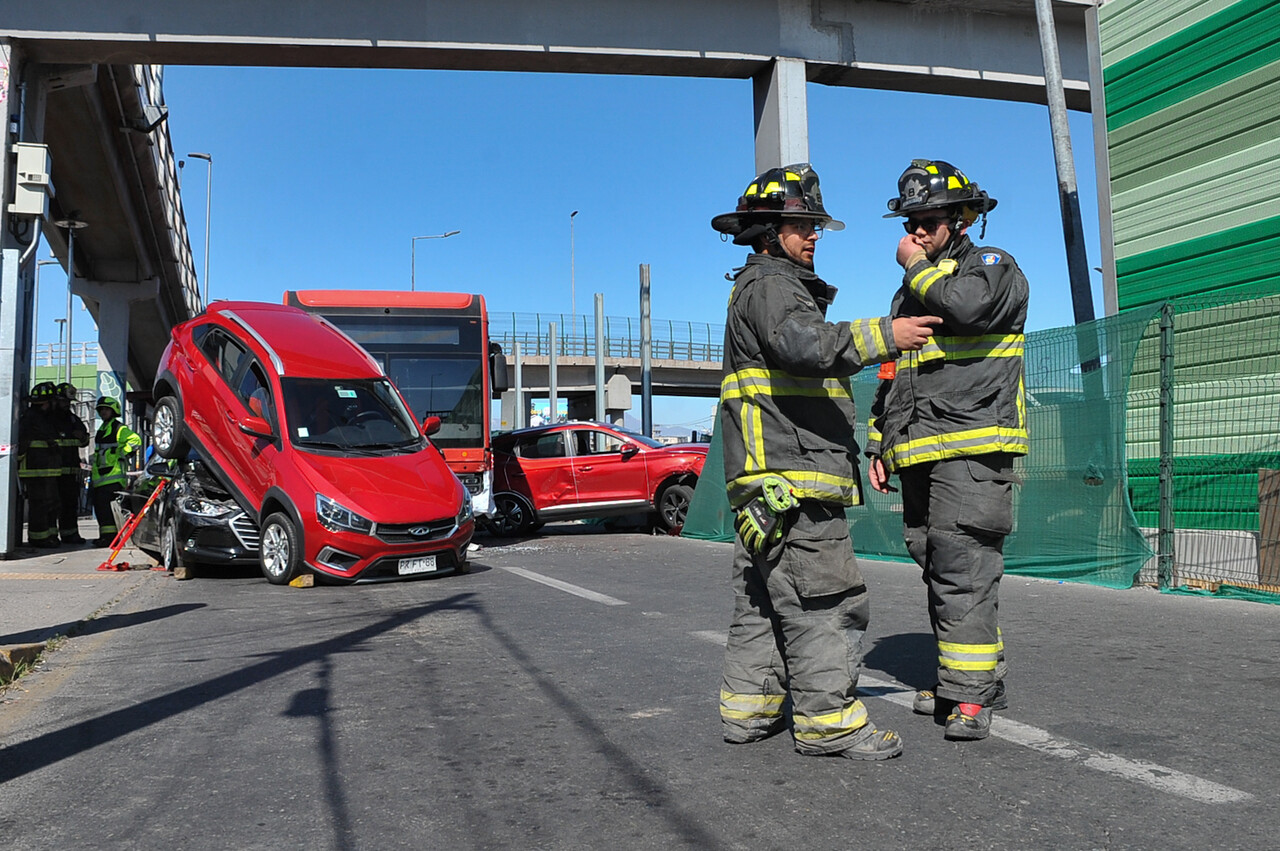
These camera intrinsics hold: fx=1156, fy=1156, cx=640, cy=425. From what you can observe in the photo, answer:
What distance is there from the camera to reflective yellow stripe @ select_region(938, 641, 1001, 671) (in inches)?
153

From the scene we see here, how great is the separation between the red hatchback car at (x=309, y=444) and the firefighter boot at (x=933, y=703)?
6.82 meters

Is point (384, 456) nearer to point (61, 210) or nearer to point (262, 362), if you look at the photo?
point (262, 362)

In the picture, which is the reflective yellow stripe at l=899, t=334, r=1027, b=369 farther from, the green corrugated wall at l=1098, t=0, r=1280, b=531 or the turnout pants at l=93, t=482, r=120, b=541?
Answer: the turnout pants at l=93, t=482, r=120, b=541

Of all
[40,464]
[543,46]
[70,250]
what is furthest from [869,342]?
[70,250]

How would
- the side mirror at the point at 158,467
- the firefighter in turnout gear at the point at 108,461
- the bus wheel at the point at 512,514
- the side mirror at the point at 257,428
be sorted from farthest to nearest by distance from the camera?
the bus wheel at the point at 512,514 < the firefighter in turnout gear at the point at 108,461 < the side mirror at the point at 158,467 < the side mirror at the point at 257,428

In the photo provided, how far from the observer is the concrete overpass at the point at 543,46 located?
13.7 m

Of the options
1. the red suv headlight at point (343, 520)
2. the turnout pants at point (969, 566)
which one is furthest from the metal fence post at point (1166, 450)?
the red suv headlight at point (343, 520)

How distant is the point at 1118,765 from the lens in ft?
11.3

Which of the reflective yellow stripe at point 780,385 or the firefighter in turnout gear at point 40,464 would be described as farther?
the firefighter in turnout gear at point 40,464

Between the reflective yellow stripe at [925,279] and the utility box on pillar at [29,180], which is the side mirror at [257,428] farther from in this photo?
the reflective yellow stripe at [925,279]

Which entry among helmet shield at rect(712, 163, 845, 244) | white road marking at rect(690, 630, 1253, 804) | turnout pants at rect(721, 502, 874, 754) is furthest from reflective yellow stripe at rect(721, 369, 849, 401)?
white road marking at rect(690, 630, 1253, 804)

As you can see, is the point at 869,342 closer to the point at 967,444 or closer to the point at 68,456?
the point at 967,444

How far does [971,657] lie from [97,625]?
570 cm

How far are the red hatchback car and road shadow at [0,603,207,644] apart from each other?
72.1 inches
